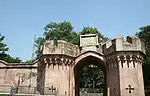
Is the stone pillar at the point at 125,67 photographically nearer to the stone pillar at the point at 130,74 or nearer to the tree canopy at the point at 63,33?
the stone pillar at the point at 130,74

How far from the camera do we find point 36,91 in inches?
663

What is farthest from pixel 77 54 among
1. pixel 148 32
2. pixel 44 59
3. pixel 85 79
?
pixel 85 79

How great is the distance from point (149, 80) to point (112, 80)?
13.7 metres

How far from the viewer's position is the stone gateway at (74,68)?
15.8 metres

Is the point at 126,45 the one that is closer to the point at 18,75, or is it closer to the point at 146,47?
the point at 18,75

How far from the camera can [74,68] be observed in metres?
18.3

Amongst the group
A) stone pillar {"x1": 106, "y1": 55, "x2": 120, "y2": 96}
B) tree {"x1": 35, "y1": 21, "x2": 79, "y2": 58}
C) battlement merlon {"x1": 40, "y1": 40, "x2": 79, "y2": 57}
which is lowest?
stone pillar {"x1": 106, "y1": 55, "x2": 120, "y2": 96}

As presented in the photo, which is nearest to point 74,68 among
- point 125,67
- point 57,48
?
point 57,48

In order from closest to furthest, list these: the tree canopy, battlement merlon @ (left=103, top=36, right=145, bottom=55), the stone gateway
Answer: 1. the stone gateway
2. battlement merlon @ (left=103, top=36, right=145, bottom=55)
3. the tree canopy

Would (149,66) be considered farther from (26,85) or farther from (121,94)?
(26,85)

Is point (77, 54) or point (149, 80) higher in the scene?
point (77, 54)

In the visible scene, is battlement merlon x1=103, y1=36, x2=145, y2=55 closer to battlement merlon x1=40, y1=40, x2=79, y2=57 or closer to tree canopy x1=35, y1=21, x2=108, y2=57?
battlement merlon x1=40, y1=40, x2=79, y2=57

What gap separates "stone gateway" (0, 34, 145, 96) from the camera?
51.8 feet

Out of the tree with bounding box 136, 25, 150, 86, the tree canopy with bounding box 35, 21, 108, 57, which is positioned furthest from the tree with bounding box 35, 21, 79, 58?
the tree with bounding box 136, 25, 150, 86
